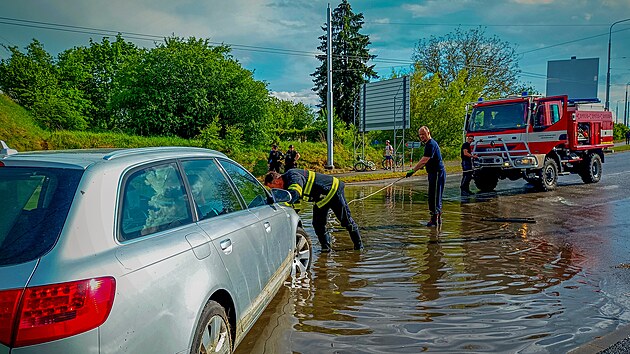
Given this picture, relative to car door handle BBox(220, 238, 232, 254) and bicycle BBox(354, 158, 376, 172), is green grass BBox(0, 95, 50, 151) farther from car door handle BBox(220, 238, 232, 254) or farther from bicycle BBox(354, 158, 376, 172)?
car door handle BBox(220, 238, 232, 254)

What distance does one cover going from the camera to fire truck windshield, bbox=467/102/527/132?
14.4 m

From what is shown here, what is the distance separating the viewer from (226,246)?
317cm

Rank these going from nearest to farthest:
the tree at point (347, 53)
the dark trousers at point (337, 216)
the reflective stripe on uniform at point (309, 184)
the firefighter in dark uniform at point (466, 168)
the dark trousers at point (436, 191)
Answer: the reflective stripe on uniform at point (309, 184) < the dark trousers at point (337, 216) < the dark trousers at point (436, 191) < the firefighter in dark uniform at point (466, 168) < the tree at point (347, 53)

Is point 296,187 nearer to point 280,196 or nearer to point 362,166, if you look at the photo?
point 280,196

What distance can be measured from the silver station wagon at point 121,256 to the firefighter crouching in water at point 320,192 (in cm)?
247

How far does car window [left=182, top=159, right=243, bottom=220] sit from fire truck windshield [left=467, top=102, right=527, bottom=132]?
12.5 metres

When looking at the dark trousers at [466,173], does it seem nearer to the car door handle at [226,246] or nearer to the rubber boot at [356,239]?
the rubber boot at [356,239]

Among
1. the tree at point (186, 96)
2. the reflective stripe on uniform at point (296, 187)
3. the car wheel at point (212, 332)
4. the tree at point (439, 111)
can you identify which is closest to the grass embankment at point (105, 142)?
the tree at point (186, 96)

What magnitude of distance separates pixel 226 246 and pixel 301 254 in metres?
2.79

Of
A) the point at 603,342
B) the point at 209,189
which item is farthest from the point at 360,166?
the point at 209,189

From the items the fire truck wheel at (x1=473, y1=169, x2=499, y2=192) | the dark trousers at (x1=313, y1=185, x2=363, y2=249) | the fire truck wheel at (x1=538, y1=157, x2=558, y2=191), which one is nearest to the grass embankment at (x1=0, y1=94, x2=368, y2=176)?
the fire truck wheel at (x1=473, y1=169, x2=499, y2=192)

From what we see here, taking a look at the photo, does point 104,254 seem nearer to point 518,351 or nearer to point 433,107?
point 518,351

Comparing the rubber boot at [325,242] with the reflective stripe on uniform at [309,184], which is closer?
the reflective stripe on uniform at [309,184]

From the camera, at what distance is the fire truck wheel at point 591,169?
1614 centimetres
